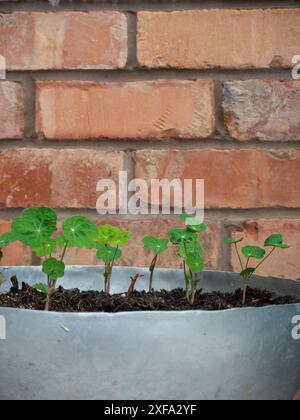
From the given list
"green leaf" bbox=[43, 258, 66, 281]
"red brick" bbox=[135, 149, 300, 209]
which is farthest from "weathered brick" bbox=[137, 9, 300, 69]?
"green leaf" bbox=[43, 258, 66, 281]

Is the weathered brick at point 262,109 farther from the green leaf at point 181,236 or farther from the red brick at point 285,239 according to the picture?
the green leaf at point 181,236

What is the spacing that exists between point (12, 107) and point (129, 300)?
1.53 ft

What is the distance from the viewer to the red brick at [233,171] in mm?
1024

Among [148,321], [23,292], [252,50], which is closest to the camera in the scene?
[148,321]

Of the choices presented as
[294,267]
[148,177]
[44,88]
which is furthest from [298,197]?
[44,88]

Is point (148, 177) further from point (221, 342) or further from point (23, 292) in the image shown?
point (221, 342)

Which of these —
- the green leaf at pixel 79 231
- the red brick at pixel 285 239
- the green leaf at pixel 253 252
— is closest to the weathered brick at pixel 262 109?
the red brick at pixel 285 239

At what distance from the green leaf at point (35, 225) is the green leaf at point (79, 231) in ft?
0.05

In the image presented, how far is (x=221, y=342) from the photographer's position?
1.97ft

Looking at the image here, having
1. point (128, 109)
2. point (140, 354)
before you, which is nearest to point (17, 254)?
point (128, 109)

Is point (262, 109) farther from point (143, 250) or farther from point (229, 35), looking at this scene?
point (143, 250)

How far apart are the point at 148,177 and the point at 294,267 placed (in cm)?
24

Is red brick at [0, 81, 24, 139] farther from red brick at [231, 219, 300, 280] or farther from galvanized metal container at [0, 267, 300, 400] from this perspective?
galvanized metal container at [0, 267, 300, 400]

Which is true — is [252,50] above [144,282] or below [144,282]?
above
